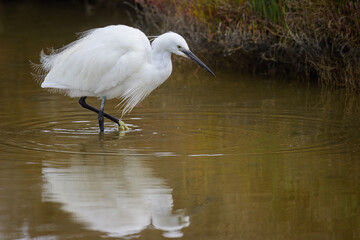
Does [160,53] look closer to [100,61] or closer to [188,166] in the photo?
[100,61]

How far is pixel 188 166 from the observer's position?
5570mm

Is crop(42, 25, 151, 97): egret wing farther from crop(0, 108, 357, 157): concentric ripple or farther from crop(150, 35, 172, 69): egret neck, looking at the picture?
crop(0, 108, 357, 157): concentric ripple

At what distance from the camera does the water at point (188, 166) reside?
425 cm

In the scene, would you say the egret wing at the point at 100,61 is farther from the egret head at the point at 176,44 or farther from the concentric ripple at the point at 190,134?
the concentric ripple at the point at 190,134

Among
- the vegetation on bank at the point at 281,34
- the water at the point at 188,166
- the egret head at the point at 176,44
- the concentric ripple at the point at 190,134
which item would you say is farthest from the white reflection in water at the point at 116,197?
the vegetation on bank at the point at 281,34

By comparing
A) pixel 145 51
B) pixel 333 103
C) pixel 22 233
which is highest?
pixel 145 51

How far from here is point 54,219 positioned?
14.2ft

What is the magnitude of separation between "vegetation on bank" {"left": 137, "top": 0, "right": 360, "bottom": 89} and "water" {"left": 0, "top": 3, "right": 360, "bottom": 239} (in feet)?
1.47

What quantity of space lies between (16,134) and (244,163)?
7.91 feet

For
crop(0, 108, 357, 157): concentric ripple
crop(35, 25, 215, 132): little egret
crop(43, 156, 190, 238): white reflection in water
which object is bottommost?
crop(43, 156, 190, 238): white reflection in water

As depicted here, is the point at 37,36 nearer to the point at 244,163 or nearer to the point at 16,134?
the point at 16,134

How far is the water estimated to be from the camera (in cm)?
425

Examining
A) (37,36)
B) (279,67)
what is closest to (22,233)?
(279,67)

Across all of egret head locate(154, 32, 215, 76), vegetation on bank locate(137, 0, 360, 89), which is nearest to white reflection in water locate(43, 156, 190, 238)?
egret head locate(154, 32, 215, 76)
